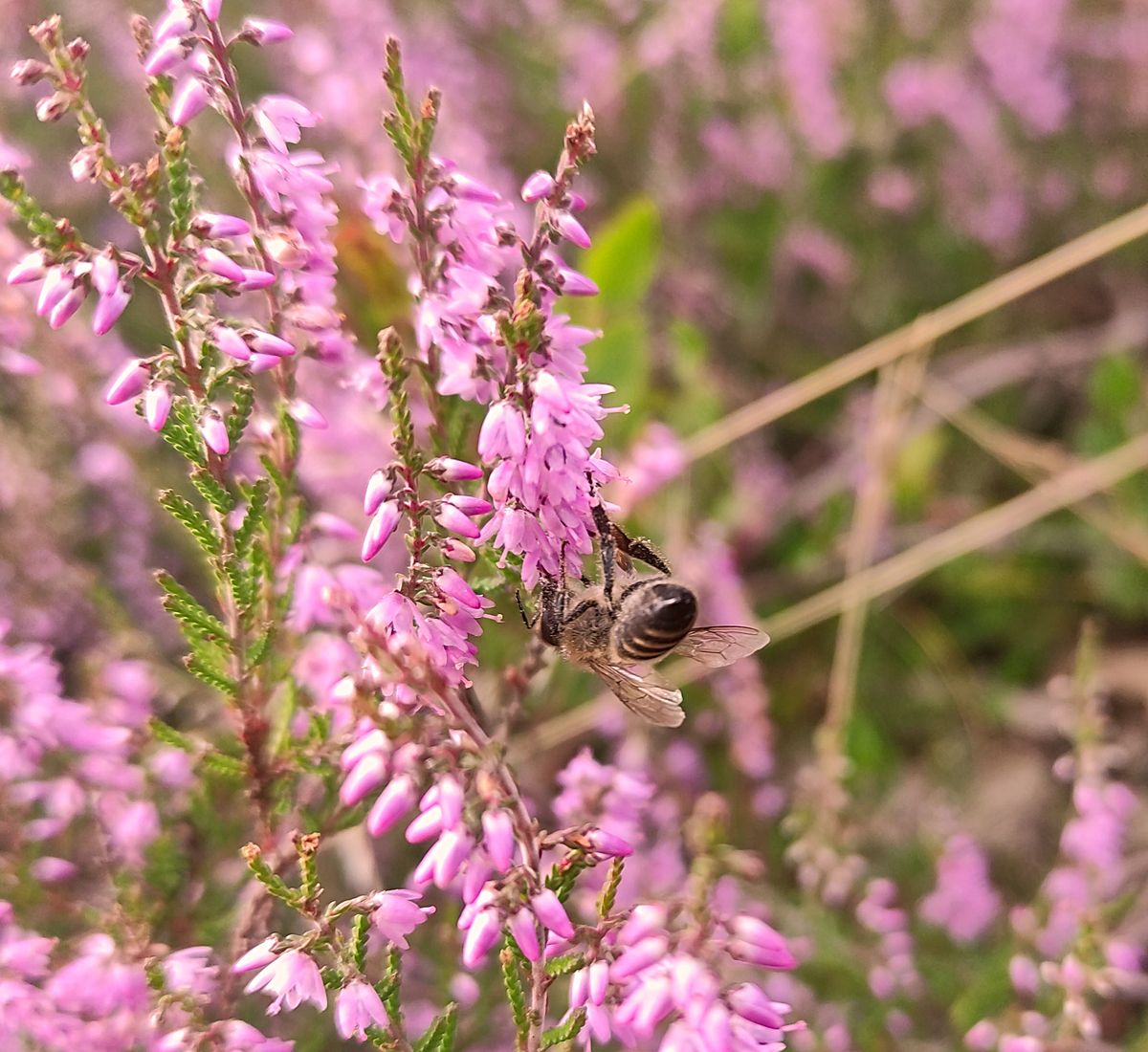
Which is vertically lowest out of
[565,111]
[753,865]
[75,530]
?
[753,865]

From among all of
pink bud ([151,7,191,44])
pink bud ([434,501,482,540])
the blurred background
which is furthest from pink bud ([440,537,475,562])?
the blurred background

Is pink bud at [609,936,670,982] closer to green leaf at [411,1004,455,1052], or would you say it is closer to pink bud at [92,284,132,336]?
green leaf at [411,1004,455,1052]

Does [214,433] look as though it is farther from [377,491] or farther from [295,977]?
[295,977]

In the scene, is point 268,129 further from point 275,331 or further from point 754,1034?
point 754,1034

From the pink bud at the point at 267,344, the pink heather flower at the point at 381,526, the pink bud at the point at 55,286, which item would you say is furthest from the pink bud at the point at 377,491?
the pink bud at the point at 55,286

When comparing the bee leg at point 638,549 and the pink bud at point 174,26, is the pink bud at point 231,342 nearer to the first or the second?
the pink bud at point 174,26

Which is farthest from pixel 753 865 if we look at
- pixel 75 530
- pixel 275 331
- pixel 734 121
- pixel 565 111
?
pixel 734 121
